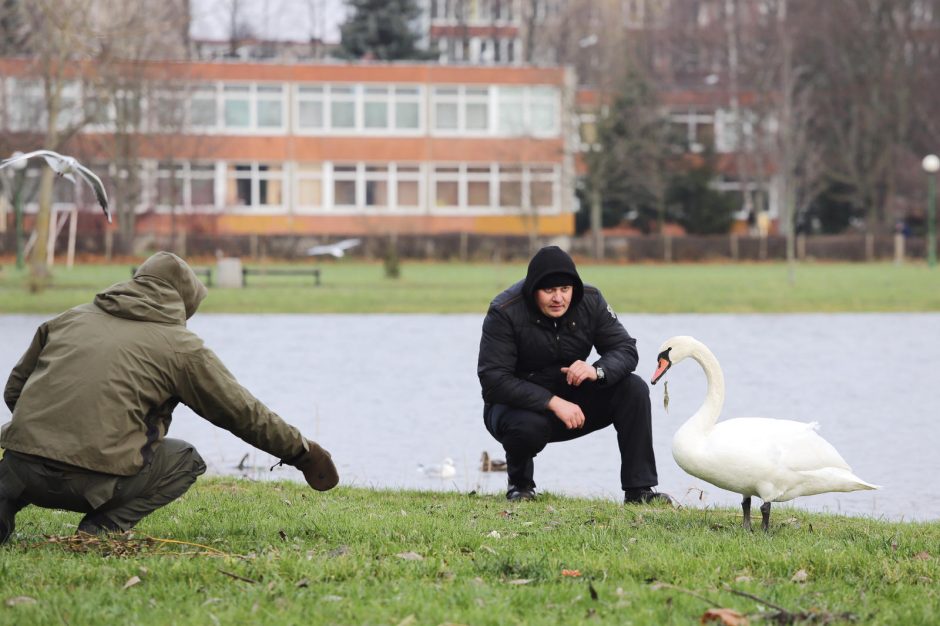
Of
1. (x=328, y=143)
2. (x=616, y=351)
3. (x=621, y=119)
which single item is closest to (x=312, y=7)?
(x=328, y=143)

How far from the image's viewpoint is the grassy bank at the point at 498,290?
2794 centimetres

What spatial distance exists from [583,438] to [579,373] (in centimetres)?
400

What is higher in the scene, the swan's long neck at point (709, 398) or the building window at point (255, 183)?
the building window at point (255, 183)

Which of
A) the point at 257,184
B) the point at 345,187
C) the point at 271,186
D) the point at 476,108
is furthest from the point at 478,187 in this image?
the point at 257,184

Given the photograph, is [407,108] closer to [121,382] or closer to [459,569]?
[121,382]

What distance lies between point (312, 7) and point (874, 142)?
99.9ft

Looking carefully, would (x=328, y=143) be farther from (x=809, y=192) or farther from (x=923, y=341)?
(x=923, y=341)

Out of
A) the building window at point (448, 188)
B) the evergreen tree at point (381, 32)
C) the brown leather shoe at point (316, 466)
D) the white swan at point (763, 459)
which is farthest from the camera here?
the evergreen tree at point (381, 32)

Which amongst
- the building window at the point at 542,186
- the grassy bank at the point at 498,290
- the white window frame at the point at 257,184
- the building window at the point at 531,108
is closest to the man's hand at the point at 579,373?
the grassy bank at the point at 498,290

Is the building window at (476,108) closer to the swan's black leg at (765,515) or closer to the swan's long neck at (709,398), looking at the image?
the swan's long neck at (709,398)

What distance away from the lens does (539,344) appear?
26.4ft

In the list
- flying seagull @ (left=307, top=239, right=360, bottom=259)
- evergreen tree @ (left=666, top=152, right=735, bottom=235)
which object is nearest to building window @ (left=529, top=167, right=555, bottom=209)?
evergreen tree @ (left=666, top=152, right=735, bottom=235)

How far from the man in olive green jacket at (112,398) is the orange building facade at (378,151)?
54.1m

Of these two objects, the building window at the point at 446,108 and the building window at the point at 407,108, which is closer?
the building window at the point at 407,108
